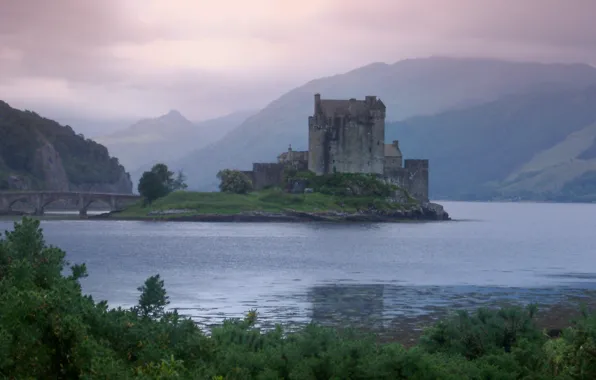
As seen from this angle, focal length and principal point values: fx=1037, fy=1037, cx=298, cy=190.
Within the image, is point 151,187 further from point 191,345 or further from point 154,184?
point 191,345

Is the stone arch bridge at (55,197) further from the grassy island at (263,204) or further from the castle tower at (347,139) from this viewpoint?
the castle tower at (347,139)

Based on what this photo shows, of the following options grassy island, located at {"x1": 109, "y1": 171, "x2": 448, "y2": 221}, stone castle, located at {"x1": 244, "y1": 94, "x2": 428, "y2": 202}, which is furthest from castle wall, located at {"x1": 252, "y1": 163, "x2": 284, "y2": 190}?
grassy island, located at {"x1": 109, "y1": 171, "x2": 448, "y2": 221}

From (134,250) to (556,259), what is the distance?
37.3 m

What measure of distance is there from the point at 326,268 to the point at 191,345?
2269 inches

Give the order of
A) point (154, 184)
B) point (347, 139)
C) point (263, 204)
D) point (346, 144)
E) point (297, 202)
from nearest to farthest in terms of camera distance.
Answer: point (297, 202)
point (263, 204)
point (347, 139)
point (346, 144)
point (154, 184)

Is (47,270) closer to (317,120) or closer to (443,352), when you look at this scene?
(443,352)

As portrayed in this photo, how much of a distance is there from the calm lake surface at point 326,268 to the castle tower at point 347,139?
68.1ft

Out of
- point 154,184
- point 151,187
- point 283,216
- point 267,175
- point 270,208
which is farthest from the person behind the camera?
point 267,175

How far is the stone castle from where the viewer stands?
157613mm

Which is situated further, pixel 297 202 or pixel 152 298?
pixel 297 202

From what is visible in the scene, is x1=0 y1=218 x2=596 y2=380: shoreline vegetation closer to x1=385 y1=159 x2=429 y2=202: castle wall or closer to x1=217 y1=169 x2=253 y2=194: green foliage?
x1=217 y1=169 x2=253 y2=194: green foliage

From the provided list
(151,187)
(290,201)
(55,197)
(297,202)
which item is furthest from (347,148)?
(55,197)

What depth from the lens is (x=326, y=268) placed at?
76.2 m

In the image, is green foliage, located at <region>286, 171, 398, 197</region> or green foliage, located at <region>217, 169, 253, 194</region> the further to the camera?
green foliage, located at <region>217, 169, 253, 194</region>
